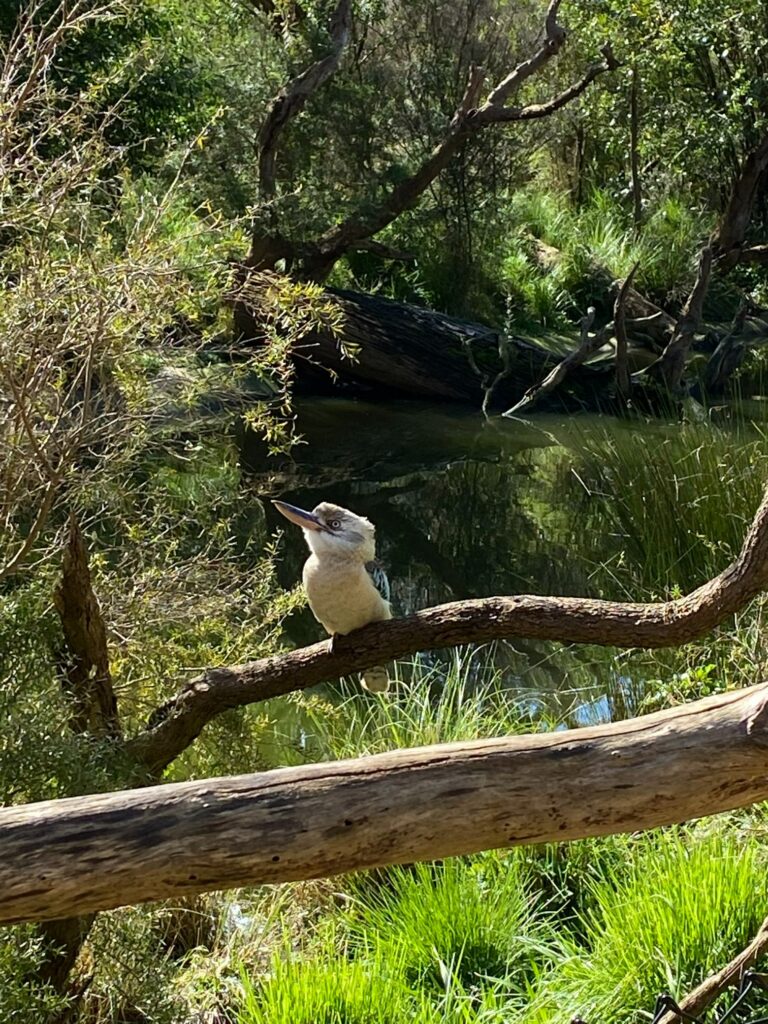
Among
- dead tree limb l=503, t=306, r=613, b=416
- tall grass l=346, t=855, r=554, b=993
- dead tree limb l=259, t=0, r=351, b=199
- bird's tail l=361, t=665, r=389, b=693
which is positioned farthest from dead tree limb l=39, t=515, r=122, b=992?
dead tree limb l=503, t=306, r=613, b=416

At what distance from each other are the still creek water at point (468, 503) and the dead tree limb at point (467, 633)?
8.20 ft

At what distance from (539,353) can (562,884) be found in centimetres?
1081

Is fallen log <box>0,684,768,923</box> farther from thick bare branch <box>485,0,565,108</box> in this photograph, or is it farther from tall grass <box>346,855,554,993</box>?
thick bare branch <box>485,0,565,108</box>

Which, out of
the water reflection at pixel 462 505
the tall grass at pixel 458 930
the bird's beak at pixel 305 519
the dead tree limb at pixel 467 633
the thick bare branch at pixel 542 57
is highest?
the thick bare branch at pixel 542 57

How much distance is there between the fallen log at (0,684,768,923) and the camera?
152 centimetres

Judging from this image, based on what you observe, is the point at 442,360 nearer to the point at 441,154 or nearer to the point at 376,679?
the point at 441,154

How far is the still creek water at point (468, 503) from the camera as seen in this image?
6598 mm

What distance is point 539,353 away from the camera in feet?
46.4

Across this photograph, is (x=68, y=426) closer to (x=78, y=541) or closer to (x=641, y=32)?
(x=78, y=541)

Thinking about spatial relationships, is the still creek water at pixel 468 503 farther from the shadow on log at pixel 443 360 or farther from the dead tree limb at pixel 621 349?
the dead tree limb at pixel 621 349

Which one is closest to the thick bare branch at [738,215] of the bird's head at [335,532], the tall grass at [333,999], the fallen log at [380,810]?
the bird's head at [335,532]

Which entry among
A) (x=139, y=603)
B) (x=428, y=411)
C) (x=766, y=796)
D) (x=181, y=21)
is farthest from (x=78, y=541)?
(x=181, y=21)

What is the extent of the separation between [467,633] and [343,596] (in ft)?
1.66

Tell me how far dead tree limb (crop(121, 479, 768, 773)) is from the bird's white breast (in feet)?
0.41
